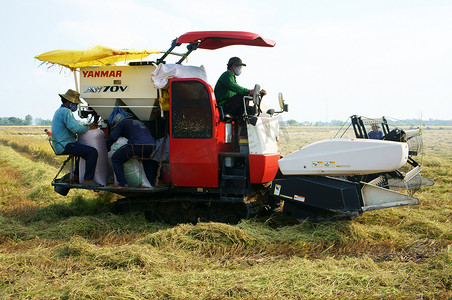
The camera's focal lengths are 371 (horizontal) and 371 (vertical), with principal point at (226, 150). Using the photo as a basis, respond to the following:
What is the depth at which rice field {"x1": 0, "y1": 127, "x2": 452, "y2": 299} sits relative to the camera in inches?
147

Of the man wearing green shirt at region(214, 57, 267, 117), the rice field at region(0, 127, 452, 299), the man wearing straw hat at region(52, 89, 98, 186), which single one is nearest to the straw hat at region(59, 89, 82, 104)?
the man wearing straw hat at region(52, 89, 98, 186)

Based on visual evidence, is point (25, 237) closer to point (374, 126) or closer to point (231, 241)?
point (231, 241)

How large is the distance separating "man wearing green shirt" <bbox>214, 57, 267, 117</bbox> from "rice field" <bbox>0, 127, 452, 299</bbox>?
1.29m

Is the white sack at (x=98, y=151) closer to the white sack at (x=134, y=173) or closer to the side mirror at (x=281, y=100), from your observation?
the white sack at (x=134, y=173)

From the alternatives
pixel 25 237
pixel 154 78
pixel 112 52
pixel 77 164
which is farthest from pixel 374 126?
pixel 25 237

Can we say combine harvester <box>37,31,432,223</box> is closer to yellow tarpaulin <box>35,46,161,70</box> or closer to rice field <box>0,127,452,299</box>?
yellow tarpaulin <box>35,46,161,70</box>

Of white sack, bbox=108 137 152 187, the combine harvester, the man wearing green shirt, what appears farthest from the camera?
white sack, bbox=108 137 152 187

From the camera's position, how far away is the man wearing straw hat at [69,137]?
6637 mm

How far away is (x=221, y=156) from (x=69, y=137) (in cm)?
283

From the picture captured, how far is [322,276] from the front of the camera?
13.1ft

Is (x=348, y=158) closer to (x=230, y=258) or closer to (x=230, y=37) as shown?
(x=230, y=258)

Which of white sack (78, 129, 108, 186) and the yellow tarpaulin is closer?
the yellow tarpaulin

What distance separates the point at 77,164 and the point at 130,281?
12.6 feet

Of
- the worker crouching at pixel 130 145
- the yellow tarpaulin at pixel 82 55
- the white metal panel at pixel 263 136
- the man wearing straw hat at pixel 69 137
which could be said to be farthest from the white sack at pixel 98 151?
the white metal panel at pixel 263 136
